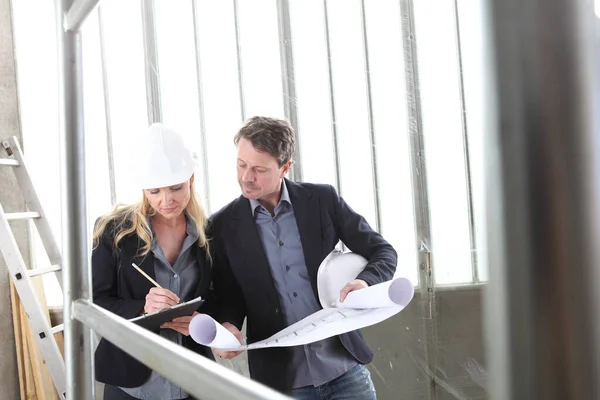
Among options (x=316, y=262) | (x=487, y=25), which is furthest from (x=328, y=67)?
(x=487, y=25)

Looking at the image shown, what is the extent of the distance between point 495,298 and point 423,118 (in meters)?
3.38

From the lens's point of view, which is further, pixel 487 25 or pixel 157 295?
pixel 157 295

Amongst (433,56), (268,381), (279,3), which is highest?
(279,3)

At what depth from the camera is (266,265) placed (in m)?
1.88

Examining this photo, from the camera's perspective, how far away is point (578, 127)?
7.1 inches

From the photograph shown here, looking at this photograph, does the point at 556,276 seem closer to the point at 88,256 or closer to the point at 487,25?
the point at 487,25

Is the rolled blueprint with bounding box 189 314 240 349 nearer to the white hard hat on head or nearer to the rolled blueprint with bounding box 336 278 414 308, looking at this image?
the rolled blueprint with bounding box 336 278 414 308

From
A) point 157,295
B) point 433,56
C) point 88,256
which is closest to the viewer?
point 88,256

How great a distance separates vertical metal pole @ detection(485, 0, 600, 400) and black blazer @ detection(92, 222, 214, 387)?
5.44ft

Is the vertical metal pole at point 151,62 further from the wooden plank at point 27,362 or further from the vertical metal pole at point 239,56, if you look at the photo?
the wooden plank at point 27,362

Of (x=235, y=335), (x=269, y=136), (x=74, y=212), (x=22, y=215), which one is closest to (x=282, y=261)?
(x=235, y=335)

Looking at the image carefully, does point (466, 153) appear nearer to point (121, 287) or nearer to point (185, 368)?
point (121, 287)

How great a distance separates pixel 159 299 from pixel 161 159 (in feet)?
1.60

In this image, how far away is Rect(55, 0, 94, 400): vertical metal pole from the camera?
0.85 m
